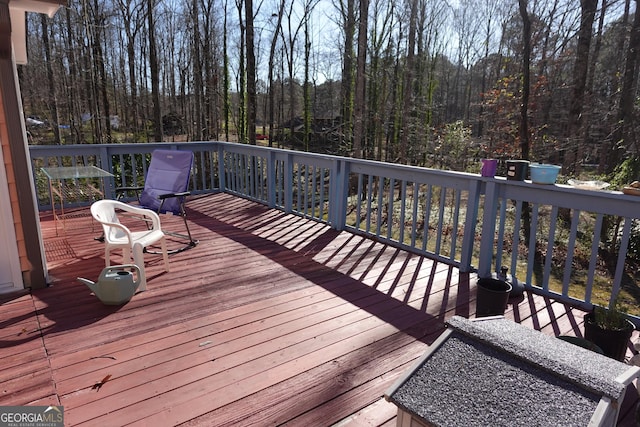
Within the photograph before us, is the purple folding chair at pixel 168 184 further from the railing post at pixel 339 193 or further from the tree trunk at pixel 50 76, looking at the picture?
the tree trunk at pixel 50 76

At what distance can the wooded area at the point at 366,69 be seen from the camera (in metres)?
9.55

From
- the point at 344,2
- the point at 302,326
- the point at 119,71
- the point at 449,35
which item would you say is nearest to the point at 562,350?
the point at 302,326

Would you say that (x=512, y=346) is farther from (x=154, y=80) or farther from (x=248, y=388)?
(x=154, y=80)

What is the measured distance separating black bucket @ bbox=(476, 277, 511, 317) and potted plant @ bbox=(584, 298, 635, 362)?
0.52m

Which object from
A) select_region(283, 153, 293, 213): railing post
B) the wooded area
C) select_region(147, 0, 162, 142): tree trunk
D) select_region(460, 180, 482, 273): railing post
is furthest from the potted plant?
select_region(147, 0, 162, 142): tree trunk

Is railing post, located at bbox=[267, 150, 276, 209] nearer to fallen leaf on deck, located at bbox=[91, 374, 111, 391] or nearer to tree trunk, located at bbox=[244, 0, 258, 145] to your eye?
fallen leaf on deck, located at bbox=[91, 374, 111, 391]

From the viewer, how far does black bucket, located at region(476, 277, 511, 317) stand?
260 cm

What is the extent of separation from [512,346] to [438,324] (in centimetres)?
133

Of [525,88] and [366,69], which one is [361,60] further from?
[366,69]

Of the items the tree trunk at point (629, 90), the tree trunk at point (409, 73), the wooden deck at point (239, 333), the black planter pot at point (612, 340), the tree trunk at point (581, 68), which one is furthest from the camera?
the tree trunk at point (409, 73)

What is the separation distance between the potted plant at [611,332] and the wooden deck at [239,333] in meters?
0.33

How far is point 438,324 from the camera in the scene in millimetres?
2570

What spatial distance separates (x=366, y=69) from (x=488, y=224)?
13.1m

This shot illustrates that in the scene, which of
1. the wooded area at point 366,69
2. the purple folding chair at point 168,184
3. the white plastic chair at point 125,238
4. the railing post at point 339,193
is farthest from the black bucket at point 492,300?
the wooded area at point 366,69
